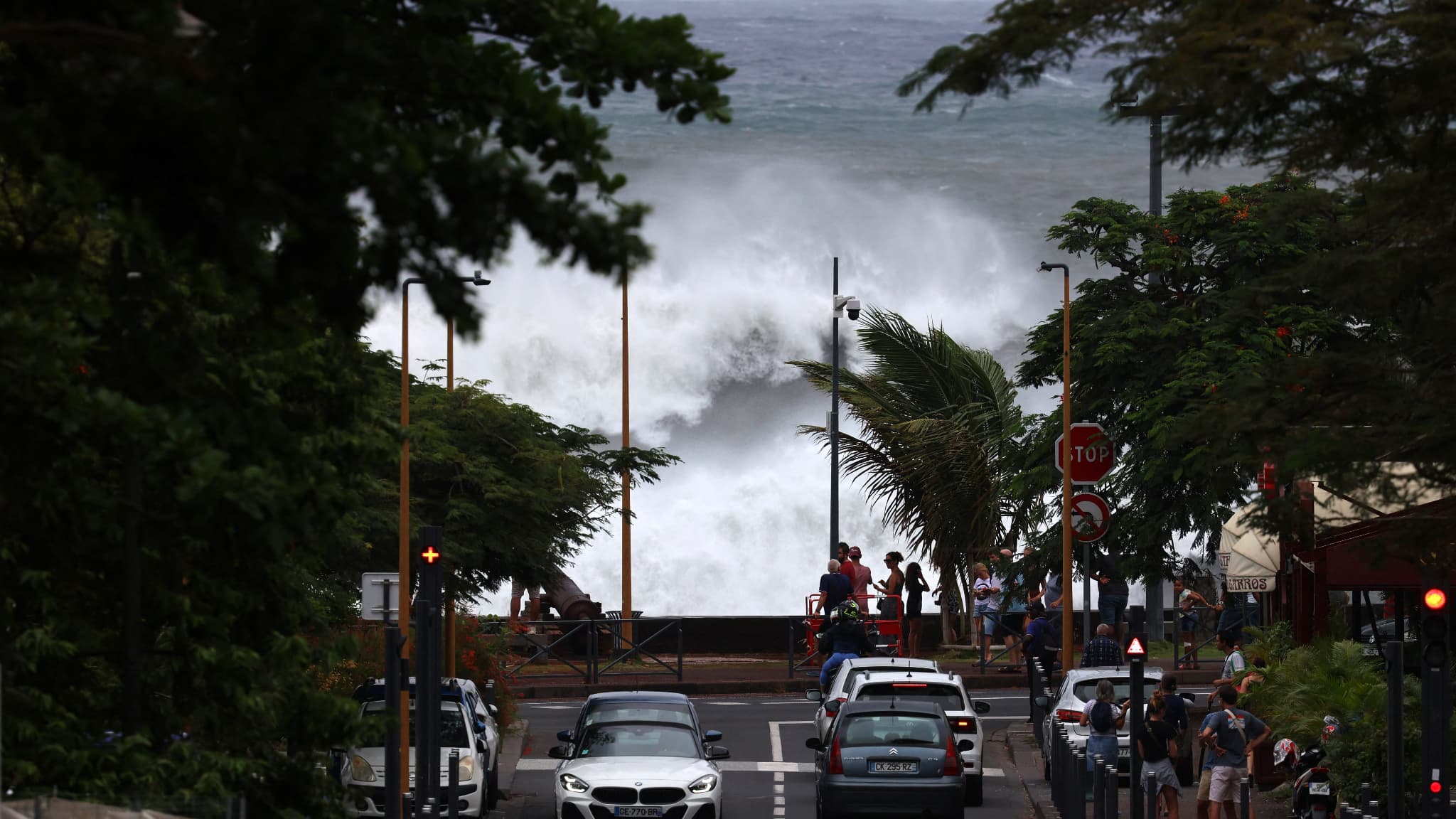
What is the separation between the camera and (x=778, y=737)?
29.4 metres

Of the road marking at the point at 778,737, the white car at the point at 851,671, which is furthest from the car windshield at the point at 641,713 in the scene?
the road marking at the point at 778,737

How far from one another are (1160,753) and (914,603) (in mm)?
16432

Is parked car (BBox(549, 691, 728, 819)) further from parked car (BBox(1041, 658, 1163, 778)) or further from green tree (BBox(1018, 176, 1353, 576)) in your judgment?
green tree (BBox(1018, 176, 1353, 576))

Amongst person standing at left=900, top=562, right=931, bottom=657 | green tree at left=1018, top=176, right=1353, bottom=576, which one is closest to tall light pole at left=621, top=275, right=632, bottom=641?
person standing at left=900, top=562, right=931, bottom=657

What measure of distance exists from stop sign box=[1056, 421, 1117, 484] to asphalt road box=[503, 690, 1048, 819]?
3.80 metres

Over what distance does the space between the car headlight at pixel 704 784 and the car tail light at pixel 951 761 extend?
95.1 inches

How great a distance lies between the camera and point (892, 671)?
24938 mm

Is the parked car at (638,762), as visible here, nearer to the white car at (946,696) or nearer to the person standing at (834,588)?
the white car at (946,696)

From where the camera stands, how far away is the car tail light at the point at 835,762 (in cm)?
2181

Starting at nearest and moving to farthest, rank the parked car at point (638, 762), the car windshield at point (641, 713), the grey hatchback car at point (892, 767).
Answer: the grey hatchback car at point (892, 767)
the parked car at point (638, 762)
the car windshield at point (641, 713)

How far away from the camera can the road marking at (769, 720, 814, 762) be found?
2797cm

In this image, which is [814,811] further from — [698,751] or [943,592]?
[943,592]

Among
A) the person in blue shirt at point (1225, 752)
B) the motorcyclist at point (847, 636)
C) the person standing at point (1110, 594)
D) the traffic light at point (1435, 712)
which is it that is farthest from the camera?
the person standing at point (1110, 594)

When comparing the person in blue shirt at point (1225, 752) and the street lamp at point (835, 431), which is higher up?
the street lamp at point (835, 431)
